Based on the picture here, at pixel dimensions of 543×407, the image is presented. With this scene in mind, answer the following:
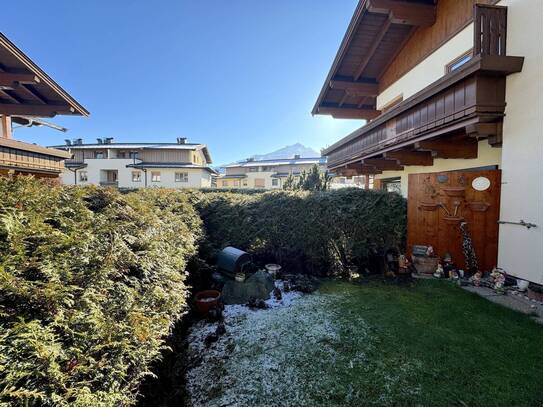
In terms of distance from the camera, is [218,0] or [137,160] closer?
[218,0]

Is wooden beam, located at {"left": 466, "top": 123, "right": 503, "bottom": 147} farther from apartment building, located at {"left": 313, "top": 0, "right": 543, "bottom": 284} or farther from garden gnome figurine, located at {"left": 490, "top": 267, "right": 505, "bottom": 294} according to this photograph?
garden gnome figurine, located at {"left": 490, "top": 267, "right": 505, "bottom": 294}

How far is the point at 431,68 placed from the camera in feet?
21.4

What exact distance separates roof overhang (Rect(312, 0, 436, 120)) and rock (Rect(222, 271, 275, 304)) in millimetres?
6743

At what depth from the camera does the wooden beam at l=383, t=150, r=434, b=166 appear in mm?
6364

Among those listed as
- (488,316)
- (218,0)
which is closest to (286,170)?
(218,0)

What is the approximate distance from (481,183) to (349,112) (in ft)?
24.1

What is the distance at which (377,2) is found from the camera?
5.79 m

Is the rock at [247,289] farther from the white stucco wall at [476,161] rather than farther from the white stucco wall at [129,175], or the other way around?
the white stucco wall at [129,175]

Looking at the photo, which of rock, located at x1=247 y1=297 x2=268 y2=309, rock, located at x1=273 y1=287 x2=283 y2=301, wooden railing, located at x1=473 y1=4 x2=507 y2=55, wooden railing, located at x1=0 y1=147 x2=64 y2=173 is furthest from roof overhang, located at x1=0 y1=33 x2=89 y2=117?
wooden railing, located at x1=473 y1=4 x2=507 y2=55

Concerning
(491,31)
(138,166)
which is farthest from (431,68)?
(138,166)

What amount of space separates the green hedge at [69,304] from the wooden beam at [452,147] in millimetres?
5715

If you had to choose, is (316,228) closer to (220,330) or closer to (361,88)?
(220,330)

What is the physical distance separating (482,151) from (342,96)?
6.50 meters

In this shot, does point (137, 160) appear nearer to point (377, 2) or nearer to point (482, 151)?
point (377, 2)
